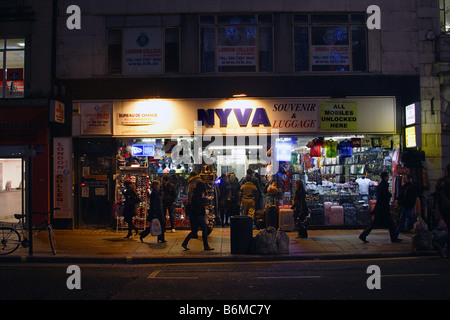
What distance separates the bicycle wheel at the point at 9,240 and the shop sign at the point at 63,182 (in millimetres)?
3421

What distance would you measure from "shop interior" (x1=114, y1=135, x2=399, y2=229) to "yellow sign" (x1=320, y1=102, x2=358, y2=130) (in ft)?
1.80

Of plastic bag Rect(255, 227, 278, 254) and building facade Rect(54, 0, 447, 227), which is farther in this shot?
building facade Rect(54, 0, 447, 227)

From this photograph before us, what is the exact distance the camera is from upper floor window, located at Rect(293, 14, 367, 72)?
15500 mm

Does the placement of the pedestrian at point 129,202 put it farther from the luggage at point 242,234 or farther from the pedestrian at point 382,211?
the pedestrian at point 382,211

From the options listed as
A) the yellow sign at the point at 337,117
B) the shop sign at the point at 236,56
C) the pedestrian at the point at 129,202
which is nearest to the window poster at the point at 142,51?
the shop sign at the point at 236,56

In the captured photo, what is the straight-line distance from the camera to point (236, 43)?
611 inches

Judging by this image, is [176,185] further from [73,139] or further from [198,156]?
[73,139]

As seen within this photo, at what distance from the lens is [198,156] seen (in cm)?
1546

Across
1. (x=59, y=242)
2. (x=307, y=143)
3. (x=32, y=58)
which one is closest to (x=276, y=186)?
(x=307, y=143)

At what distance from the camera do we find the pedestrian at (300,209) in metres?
13.2

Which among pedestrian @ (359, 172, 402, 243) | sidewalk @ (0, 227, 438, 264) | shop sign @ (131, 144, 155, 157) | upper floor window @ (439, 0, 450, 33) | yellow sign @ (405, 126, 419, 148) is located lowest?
sidewalk @ (0, 227, 438, 264)

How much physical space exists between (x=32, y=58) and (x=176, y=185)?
6.94 meters

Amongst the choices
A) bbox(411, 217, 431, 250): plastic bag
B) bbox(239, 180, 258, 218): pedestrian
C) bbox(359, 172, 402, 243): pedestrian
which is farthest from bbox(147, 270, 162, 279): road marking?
bbox(411, 217, 431, 250): plastic bag

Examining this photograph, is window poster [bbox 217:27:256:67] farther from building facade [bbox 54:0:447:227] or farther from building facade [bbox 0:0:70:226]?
building facade [bbox 0:0:70:226]
